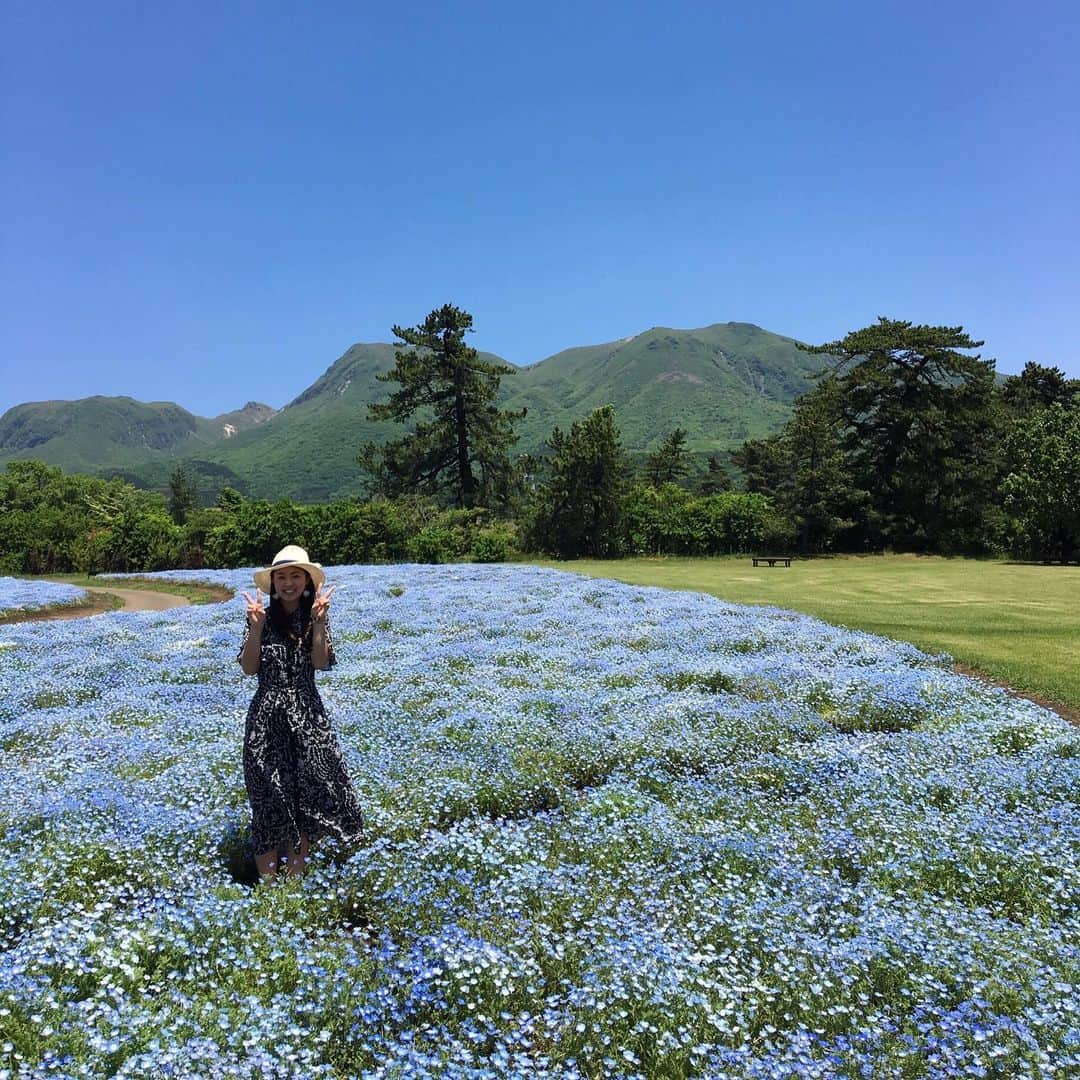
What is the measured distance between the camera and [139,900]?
4.70 meters

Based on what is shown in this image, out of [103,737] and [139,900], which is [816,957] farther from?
[103,737]

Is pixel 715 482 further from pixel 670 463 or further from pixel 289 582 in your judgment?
pixel 289 582

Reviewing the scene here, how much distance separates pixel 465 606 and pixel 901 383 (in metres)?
35.1

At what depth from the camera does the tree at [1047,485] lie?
32625 millimetres

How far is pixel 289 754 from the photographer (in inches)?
203

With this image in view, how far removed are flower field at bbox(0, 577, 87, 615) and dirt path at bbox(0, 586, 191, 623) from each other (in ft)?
0.77

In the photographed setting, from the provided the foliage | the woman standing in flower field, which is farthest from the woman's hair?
the foliage

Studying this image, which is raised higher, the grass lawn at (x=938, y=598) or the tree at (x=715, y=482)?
the tree at (x=715, y=482)

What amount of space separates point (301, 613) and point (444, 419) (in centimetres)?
3914

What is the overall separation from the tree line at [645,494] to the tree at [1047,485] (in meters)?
0.08

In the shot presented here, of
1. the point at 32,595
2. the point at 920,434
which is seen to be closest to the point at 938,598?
the point at 920,434

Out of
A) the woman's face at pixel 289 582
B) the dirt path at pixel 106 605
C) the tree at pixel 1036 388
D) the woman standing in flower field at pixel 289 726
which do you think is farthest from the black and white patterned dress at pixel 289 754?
the tree at pixel 1036 388

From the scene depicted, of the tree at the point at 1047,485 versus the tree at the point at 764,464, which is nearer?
the tree at the point at 1047,485

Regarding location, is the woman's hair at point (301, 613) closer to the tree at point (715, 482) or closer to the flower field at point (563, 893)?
the flower field at point (563, 893)
